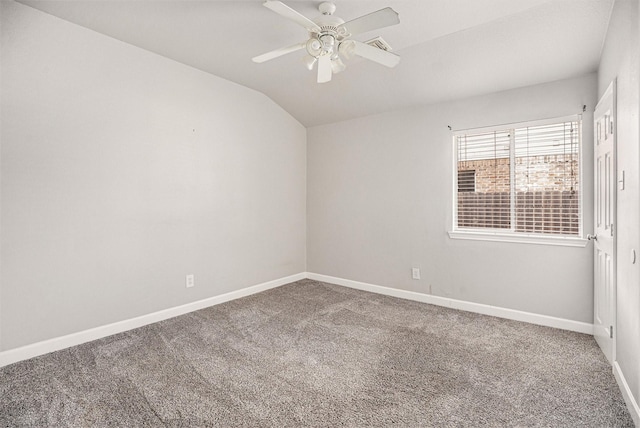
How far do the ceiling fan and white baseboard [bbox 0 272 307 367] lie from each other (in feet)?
8.55

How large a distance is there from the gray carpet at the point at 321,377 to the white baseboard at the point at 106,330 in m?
0.09

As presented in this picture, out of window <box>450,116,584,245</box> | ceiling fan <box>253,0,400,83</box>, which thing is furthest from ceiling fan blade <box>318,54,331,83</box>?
window <box>450,116,584,245</box>

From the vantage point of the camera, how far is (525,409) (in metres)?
1.89

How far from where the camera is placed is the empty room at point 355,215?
2.01m

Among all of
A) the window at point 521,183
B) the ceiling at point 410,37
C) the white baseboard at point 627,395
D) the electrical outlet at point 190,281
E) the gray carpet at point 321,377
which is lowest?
the gray carpet at point 321,377

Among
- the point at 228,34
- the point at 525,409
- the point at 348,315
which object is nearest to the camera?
the point at 525,409

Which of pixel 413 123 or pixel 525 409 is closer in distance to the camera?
pixel 525 409

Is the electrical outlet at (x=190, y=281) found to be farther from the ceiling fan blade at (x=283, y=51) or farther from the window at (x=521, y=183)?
the window at (x=521, y=183)

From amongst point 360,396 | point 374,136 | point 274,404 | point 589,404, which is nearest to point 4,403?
point 274,404

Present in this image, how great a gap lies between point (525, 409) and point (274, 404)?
1452 mm

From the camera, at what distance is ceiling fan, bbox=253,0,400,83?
196 cm

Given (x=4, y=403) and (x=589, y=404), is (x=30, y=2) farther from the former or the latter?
(x=589, y=404)

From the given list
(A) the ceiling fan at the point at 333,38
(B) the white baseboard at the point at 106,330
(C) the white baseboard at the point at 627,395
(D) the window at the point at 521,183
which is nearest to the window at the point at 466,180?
(D) the window at the point at 521,183

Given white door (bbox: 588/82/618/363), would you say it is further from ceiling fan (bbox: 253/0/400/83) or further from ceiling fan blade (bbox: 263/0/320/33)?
ceiling fan blade (bbox: 263/0/320/33)
